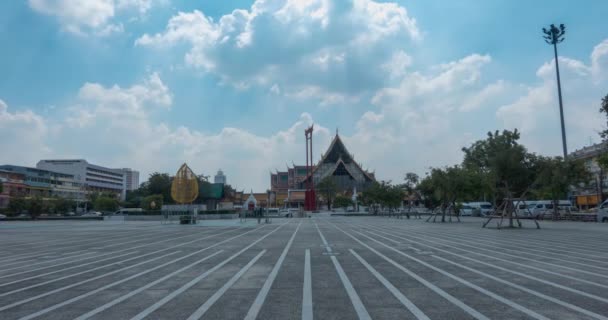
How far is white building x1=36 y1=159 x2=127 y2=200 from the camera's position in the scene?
10531cm

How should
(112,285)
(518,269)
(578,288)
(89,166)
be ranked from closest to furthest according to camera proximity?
(578,288), (112,285), (518,269), (89,166)

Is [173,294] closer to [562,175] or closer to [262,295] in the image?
[262,295]

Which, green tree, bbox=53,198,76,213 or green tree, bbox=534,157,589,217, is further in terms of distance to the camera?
green tree, bbox=53,198,76,213

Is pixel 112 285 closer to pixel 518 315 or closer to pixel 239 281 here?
pixel 239 281

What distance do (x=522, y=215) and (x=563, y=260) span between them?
3505 cm

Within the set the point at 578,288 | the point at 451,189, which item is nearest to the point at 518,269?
the point at 578,288

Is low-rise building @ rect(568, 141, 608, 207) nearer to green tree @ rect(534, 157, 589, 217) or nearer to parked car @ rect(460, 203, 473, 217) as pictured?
parked car @ rect(460, 203, 473, 217)

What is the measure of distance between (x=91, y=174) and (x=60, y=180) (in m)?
22.0

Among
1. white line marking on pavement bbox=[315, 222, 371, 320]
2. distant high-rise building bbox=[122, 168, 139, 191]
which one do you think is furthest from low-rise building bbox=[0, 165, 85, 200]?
distant high-rise building bbox=[122, 168, 139, 191]

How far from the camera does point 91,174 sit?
113 metres

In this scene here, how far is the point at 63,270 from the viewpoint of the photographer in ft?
31.3

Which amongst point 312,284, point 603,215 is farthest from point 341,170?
point 312,284

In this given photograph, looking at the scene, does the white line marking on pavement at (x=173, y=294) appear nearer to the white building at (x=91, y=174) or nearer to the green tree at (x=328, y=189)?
the green tree at (x=328, y=189)

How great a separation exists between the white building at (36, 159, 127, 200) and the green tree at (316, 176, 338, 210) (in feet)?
190
